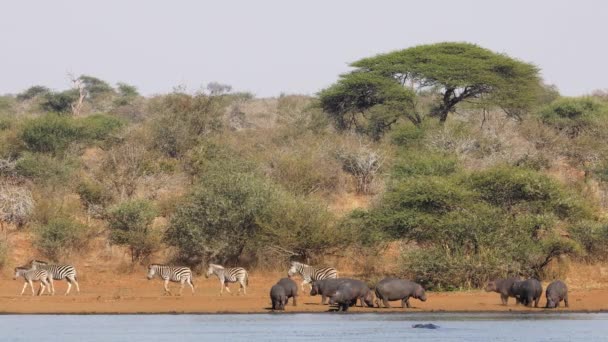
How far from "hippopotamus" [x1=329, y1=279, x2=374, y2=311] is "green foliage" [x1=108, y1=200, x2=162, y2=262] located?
8896 millimetres

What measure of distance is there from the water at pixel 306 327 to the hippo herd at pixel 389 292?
0.67 metres

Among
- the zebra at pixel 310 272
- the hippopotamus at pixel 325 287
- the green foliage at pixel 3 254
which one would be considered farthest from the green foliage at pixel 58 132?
the hippopotamus at pixel 325 287

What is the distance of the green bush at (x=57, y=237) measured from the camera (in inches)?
1313

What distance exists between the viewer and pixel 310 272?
29.1 m

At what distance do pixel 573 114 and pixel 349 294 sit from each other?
92.8 ft

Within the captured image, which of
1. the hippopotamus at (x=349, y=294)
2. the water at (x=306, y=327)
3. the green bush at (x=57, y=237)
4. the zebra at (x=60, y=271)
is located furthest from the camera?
the green bush at (x=57, y=237)

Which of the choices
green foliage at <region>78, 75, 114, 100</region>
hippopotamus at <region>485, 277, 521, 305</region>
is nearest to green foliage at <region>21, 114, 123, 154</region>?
hippopotamus at <region>485, 277, 521, 305</region>

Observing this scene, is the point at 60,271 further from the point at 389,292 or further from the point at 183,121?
the point at 183,121

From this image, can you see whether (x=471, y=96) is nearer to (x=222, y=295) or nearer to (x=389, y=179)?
(x=389, y=179)

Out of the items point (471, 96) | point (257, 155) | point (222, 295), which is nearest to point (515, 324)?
point (222, 295)

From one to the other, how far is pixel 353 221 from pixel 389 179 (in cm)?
587

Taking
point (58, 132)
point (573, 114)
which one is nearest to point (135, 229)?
point (58, 132)

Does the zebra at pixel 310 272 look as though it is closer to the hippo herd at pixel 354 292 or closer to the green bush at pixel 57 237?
the hippo herd at pixel 354 292

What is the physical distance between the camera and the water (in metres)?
20.9
